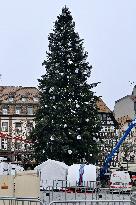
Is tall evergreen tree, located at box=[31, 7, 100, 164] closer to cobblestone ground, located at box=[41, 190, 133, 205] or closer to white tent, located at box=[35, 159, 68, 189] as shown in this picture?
white tent, located at box=[35, 159, 68, 189]

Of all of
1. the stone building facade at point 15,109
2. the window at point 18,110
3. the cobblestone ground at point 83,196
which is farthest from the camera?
the window at point 18,110

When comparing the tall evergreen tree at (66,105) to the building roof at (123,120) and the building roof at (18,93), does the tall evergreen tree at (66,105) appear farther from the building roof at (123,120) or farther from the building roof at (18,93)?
the building roof at (123,120)

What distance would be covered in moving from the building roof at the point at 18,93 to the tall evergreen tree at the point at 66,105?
141 ft

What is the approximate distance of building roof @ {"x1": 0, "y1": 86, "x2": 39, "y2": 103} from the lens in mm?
97000

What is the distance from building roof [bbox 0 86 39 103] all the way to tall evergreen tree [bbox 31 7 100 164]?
42837 millimetres

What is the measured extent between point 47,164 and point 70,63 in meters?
12.7

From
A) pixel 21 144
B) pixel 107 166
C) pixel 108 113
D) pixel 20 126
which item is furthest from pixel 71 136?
pixel 108 113

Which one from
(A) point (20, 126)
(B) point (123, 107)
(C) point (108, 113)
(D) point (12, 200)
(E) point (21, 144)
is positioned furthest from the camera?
(B) point (123, 107)

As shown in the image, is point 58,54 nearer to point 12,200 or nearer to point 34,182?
point 34,182

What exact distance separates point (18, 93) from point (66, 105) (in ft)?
160

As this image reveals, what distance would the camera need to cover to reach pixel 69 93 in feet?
168

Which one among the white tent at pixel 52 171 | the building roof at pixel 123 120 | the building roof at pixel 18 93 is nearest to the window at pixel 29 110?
the building roof at pixel 18 93

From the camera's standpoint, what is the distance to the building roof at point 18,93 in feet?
318

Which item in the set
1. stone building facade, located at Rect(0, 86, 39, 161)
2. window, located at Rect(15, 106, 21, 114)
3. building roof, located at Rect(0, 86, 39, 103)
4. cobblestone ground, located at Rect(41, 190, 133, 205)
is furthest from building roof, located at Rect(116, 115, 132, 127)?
cobblestone ground, located at Rect(41, 190, 133, 205)
